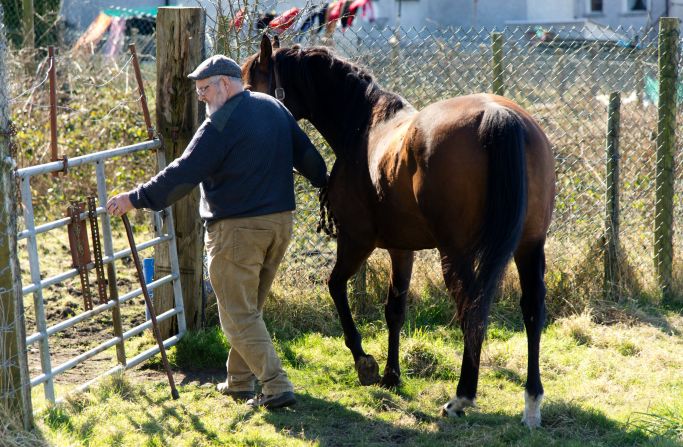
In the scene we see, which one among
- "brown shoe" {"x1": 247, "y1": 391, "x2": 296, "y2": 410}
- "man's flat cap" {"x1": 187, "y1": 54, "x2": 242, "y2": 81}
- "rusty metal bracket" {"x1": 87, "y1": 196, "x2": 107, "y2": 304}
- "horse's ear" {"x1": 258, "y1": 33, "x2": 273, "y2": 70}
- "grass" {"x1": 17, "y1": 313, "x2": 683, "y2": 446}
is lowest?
"grass" {"x1": 17, "y1": 313, "x2": 683, "y2": 446}

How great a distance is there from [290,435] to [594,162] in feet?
14.7

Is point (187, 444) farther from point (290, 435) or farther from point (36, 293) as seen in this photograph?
point (36, 293)

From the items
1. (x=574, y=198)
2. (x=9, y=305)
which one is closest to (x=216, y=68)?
(x=9, y=305)

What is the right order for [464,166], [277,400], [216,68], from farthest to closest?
[277,400]
[216,68]
[464,166]

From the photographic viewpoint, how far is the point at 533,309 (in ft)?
14.6

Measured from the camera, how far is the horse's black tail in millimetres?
3928

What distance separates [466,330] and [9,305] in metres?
2.23

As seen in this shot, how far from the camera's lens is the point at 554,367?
210 inches

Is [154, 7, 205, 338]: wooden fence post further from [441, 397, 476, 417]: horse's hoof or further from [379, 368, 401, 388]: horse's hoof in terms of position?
[441, 397, 476, 417]: horse's hoof

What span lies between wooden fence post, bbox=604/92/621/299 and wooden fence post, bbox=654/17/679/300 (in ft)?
1.37

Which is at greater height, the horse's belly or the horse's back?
the horse's back

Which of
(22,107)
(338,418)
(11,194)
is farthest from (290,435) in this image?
(22,107)

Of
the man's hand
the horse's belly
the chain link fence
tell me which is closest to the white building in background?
the chain link fence

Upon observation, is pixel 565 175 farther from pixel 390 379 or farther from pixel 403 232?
pixel 390 379
